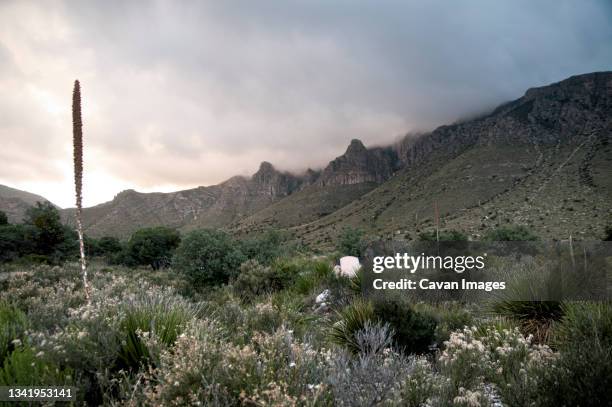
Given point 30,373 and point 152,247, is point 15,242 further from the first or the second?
point 30,373

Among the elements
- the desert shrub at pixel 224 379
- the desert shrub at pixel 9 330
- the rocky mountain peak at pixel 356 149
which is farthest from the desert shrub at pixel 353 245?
the rocky mountain peak at pixel 356 149

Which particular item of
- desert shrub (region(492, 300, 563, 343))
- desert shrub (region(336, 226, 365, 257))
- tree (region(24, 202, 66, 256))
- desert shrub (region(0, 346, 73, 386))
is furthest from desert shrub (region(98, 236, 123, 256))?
desert shrub (region(492, 300, 563, 343))

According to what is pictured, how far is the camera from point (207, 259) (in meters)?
17.8

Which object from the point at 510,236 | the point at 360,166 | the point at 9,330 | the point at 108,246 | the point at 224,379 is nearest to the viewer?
the point at 224,379

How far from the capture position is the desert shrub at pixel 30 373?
3361 millimetres

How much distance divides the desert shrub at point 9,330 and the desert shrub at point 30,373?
451 mm

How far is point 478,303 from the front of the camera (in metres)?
10.6

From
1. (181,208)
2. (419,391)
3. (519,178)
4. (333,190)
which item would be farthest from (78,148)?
(181,208)

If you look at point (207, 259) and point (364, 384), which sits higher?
point (207, 259)

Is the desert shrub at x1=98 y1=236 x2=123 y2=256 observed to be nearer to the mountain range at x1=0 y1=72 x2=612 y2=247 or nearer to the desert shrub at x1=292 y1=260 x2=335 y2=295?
the mountain range at x1=0 y1=72 x2=612 y2=247

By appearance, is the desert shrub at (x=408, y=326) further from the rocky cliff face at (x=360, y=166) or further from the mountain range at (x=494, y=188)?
the rocky cliff face at (x=360, y=166)

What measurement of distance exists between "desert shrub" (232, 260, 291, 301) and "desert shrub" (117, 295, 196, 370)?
759cm

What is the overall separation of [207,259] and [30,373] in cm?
1445

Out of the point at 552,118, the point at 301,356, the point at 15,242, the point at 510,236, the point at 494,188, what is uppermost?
the point at 552,118
